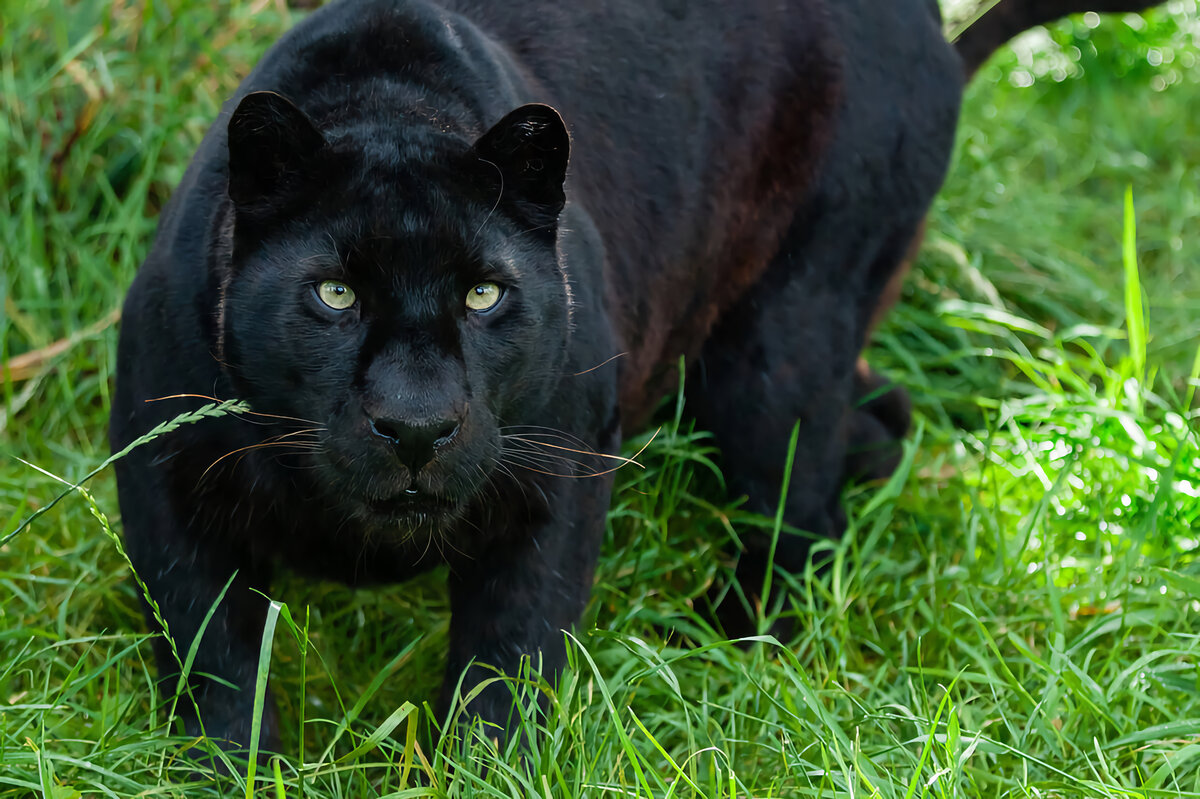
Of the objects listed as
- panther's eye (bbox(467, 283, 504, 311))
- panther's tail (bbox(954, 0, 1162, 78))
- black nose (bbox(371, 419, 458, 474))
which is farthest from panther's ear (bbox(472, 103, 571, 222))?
panther's tail (bbox(954, 0, 1162, 78))

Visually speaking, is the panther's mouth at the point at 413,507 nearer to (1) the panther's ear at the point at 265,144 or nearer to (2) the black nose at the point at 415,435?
(2) the black nose at the point at 415,435

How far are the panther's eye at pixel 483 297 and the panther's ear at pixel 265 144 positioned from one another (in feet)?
1.12

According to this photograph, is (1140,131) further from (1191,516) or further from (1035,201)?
(1191,516)

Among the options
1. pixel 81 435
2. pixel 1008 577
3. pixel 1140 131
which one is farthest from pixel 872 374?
pixel 1140 131

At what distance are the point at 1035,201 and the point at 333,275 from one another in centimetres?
358

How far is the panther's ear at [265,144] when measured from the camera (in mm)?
1872

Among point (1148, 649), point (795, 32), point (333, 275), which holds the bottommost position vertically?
point (1148, 649)

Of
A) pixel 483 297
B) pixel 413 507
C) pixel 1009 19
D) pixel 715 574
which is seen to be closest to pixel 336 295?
pixel 483 297

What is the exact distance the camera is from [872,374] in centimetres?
357

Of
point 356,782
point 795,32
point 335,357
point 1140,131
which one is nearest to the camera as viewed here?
point 335,357

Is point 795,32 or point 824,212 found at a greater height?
point 795,32

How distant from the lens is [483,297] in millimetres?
2062

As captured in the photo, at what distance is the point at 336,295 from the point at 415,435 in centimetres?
30

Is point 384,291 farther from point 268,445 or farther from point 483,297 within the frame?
point 268,445
